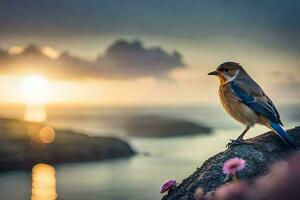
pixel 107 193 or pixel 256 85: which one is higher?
pixel 107 193

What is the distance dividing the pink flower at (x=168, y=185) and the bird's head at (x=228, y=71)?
8.69 ft

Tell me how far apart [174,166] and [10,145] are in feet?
72.3

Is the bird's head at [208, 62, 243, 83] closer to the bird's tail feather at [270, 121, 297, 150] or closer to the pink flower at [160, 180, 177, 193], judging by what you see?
the bird's tail feather at [270, 121, 297, 150]

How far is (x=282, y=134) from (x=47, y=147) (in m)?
64.2

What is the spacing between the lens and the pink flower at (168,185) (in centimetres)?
916

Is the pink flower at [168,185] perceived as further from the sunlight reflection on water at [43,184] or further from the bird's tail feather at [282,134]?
the sunlight reflection on water at [43,184]

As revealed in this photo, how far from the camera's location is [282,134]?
9750 millimetres

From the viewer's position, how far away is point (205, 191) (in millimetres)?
8297

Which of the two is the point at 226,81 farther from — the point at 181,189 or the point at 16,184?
the point at 16,184

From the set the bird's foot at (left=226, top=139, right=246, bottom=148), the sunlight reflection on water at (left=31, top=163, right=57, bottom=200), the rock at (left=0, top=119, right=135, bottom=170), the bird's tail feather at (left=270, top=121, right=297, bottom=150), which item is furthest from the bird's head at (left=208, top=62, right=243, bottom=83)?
the rock at (left=0, top=119, right=135, bottom=170)

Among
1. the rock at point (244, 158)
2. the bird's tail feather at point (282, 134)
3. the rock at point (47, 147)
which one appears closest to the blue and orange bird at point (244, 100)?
the bird's tail feather at point (282, 134)

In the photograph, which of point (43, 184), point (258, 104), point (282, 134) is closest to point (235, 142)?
point (282, 134)

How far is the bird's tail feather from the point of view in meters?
9.62

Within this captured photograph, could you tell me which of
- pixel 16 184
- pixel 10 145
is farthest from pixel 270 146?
pixel 10 145
